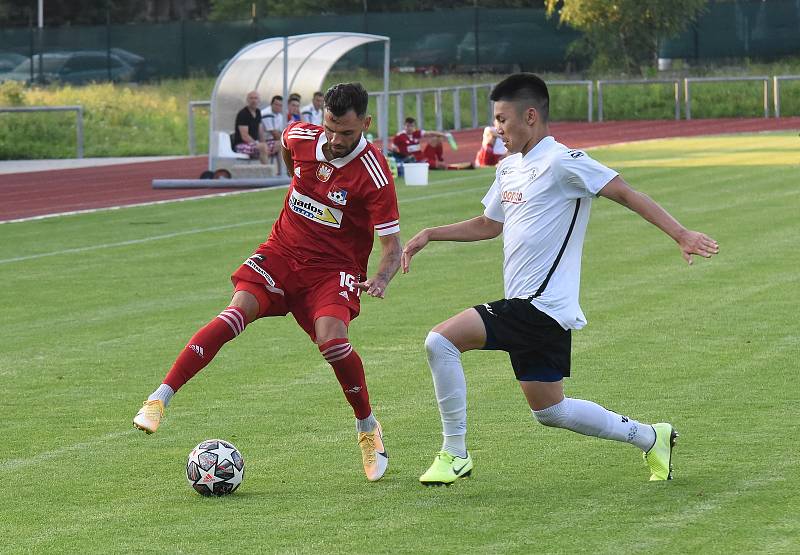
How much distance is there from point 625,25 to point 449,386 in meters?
50.3

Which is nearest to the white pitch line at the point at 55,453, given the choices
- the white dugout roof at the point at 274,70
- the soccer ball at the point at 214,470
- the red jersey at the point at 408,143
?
the soccer ball at the point at 214,470

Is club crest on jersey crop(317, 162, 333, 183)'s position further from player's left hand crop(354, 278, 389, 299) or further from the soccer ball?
the soccer ball

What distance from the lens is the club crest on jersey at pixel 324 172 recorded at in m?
7.45

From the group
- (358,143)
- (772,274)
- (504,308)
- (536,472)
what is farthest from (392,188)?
(772,274)

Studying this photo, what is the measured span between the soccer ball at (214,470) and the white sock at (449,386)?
0.97 m

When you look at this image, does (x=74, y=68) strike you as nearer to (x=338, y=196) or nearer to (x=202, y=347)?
(x=338, y=196)

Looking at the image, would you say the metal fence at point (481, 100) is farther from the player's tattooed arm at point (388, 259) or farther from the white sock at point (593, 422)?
the white sock at point (593, 422)

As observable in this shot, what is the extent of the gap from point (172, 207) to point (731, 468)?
56.1 ft

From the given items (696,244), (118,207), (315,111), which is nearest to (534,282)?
(696,244)

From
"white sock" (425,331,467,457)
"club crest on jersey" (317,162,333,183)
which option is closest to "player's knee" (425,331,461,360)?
"white sock" (425,331,467,457)

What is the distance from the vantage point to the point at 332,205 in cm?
750

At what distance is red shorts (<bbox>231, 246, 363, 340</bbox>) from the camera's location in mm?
7457

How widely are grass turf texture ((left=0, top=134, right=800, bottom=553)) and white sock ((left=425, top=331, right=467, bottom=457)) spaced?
25 cm

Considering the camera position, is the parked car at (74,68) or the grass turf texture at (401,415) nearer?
the grass turf texture at (401,415)
